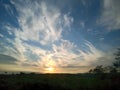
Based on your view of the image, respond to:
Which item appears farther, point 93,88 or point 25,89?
point 93,88

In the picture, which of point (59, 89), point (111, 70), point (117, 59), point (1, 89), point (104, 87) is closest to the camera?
point (1, 89)

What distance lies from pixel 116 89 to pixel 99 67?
4130 cm

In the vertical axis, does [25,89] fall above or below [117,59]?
below

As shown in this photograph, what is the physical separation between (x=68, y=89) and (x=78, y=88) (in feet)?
10.00

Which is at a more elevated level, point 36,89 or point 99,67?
point 99,67

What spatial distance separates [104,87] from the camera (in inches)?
1436

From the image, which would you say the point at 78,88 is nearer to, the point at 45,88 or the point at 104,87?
the point at 104,87

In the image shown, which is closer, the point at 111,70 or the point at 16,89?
the point at 16,89

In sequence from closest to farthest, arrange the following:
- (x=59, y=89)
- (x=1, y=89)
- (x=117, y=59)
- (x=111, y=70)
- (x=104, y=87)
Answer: (x=1, y=89) < (x=59, y=89) < (x=104, y=87) < (x=117, y=59) < (x=111, y=70)

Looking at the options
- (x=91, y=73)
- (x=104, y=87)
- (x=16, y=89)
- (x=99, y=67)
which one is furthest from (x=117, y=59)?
(x=16, y=89)

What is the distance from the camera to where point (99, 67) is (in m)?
76.4

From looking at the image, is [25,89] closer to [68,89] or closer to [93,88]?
[68,89]

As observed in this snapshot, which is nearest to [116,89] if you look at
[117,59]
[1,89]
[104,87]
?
[104,87]

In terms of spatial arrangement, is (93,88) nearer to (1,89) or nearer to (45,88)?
(45,88)
